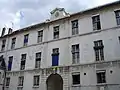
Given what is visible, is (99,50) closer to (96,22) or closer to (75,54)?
(75,54)

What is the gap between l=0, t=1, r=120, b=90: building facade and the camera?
16797 millimetres

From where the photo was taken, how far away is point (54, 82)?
2111cm

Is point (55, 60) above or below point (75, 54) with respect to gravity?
below

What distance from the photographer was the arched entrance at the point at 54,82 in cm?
2022

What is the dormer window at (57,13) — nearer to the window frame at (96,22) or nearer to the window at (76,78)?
the window frame at (96,22)

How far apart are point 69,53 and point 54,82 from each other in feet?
15.3

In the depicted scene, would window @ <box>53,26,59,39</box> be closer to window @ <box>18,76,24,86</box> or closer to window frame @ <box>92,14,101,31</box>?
window frame @ <box>92,14,101,31</box>

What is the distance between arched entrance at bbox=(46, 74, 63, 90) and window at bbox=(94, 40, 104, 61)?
5776mm

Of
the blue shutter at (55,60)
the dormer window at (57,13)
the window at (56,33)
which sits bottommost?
the blue shutter at (55,60)

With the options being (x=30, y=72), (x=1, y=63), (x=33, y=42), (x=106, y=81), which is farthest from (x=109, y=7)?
(x=1, y=63)

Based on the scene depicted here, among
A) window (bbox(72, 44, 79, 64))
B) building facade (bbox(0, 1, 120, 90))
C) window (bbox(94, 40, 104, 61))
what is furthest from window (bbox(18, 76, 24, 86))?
window (bbox(94, 40, 104, 61))

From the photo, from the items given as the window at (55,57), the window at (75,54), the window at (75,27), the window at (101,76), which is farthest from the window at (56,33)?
the window at (101,76)

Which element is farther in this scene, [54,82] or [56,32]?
[56,32]

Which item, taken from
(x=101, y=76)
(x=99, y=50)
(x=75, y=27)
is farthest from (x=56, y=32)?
(x=101, y=76)
